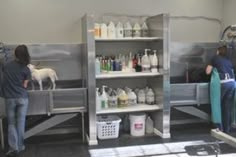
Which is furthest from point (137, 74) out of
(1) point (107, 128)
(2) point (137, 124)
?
(1) point (107, 128)

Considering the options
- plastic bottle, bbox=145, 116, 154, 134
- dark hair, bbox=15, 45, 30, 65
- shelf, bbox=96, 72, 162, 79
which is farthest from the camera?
plastic bottle, bbox=145, 116, 154, 134

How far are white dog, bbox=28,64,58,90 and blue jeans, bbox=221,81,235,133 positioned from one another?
2578mm

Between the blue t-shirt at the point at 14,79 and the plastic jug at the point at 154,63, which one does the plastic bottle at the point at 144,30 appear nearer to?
the plastic jug at the point at 154,63

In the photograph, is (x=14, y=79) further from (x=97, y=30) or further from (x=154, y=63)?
(x=154, y=63)

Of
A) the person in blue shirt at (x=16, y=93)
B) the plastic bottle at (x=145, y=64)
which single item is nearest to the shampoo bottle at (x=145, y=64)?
the plastic bottle at (x=145, y=64)

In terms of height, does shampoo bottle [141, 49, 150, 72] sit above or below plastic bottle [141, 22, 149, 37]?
below

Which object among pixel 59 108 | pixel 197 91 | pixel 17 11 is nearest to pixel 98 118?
pixel 59 108

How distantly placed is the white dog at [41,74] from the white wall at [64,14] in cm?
53

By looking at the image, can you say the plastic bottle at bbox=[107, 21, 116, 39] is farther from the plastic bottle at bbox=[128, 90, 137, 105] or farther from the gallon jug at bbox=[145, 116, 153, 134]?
the gallon jug at bbox=[145, 116, 153, 134]

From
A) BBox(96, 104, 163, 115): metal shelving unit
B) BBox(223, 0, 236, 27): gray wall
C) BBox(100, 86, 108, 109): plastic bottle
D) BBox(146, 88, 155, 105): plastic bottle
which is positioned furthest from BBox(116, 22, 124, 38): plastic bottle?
BBox(223, 0, 236, 27): gray wall

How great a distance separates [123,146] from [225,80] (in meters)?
1.86

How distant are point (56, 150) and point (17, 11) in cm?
216

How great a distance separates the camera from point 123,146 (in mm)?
4336

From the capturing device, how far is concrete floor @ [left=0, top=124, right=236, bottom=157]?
158 inches
